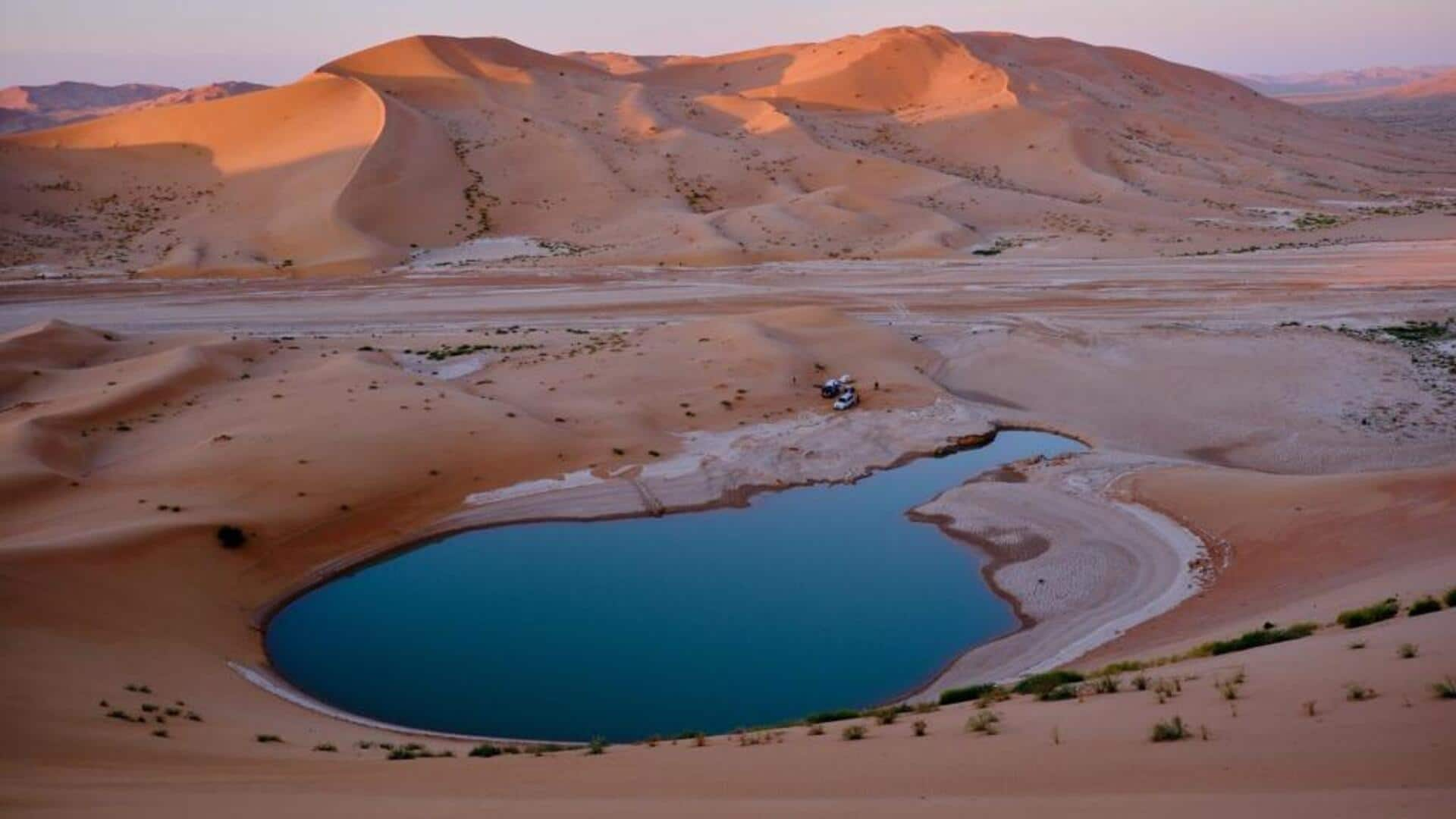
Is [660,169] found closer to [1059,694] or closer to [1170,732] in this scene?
[1059,694]

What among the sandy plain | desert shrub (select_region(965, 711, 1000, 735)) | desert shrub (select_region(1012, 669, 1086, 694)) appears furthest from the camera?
desert shrub (select_region(1012, 669, 1086, 694))

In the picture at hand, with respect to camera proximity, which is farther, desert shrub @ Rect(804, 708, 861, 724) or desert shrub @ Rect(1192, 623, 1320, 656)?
desert shrub @ Rect(1192, 623, 1320, 656)

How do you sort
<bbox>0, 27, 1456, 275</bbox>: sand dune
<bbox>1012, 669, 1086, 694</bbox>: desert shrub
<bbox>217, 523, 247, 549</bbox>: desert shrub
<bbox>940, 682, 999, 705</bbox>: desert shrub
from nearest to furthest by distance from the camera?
<bbox>1012, 669, 1086, 694</bbox>: desert shrub → <bbox>940, 682, 999, 705</bbox>: desert shrub → <bbox>217, 523, 247, 549</bbox>: desert shrub → <bbox>0, 27, 1456, 275</bbox>: sand dune

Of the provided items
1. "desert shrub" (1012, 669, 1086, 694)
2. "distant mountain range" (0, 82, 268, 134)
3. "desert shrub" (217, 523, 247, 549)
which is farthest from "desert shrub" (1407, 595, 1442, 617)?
"distant mountain range" (0, 82, 268, 134)

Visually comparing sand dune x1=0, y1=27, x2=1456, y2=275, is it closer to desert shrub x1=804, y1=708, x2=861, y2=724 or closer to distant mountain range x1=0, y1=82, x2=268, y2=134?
desert shrub x1=804, y1=708, x2=861, y2=724

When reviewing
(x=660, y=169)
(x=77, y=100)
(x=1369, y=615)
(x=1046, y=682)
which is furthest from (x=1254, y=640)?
(x=77, y=100)

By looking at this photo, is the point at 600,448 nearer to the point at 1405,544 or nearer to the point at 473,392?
the point at 473,392
